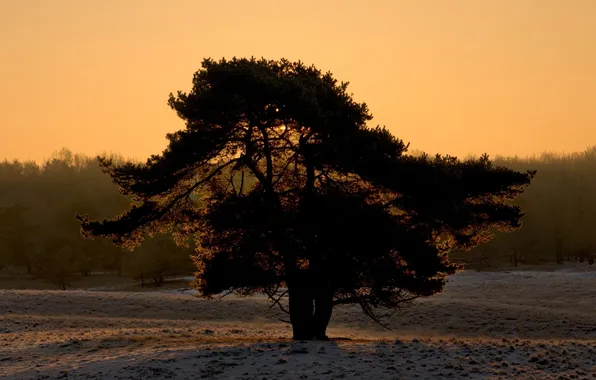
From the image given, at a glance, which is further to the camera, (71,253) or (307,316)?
(71,253)

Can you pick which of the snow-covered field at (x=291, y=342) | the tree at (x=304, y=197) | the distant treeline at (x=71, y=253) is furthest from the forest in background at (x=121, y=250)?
the tree at (x=304, y=197)

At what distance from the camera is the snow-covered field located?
732 inches

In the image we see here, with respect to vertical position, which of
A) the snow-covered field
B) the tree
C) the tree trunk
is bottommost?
the snow-covered field

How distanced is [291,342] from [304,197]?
16.8 feet

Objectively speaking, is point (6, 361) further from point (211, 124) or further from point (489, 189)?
point (489, 189)

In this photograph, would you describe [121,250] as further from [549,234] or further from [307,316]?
[307,316]

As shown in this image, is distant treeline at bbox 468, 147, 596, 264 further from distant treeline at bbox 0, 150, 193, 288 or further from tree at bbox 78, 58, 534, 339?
tree at bbox 78, 58, 534, 339

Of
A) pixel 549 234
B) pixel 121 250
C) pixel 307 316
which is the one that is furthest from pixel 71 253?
pixel 549 234

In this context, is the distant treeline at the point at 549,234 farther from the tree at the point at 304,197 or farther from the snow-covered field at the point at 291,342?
the tree at the point at 304,197

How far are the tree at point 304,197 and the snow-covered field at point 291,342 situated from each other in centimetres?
244

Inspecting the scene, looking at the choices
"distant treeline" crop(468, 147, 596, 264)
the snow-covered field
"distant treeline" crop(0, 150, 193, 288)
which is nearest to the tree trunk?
the snow-covered field

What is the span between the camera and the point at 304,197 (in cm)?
2258

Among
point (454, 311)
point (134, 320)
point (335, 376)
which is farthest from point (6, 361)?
point (454, 311)

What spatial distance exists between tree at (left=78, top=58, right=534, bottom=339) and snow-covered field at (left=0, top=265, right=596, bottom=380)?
8.01 feet
